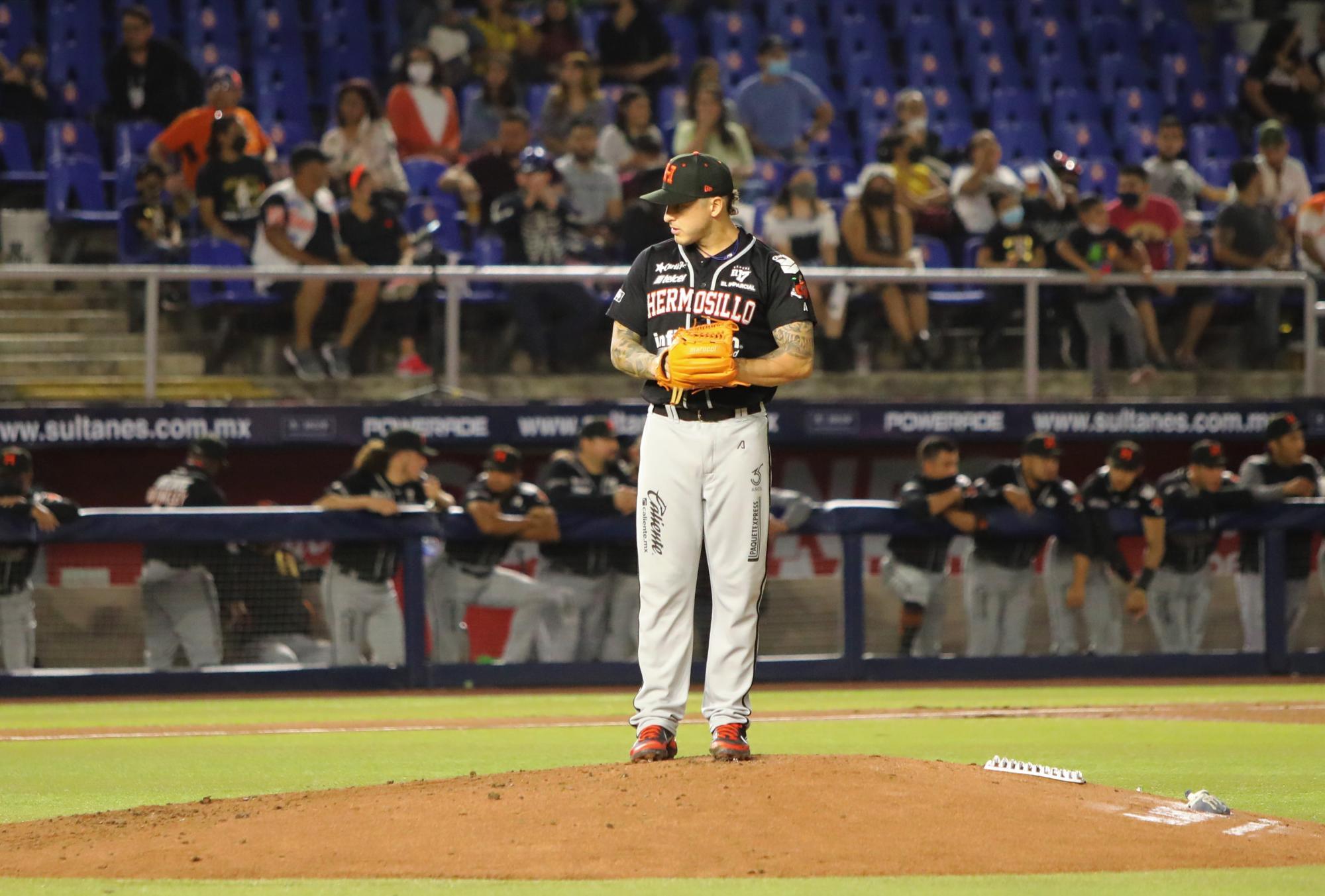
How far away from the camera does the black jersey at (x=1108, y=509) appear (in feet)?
39.7

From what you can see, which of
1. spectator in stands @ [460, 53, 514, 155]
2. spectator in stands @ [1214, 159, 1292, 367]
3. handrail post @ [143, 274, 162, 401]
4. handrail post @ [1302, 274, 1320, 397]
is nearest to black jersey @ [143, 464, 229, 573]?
handrail post @ [143, 274, 162, 401]

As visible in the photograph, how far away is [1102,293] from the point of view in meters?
13.2

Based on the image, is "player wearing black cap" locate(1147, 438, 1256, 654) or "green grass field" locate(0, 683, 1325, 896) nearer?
"green grass field" locate(0, 683, 1325, 896)

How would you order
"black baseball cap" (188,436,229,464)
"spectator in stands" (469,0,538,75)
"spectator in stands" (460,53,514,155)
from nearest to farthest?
"black baseball cap" (188,436,229,464)
"spectator in stands" (460,53,514,155)
"spectator in stands" (469,0,538,75)

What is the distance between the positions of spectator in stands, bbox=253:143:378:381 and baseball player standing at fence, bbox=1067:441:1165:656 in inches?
203

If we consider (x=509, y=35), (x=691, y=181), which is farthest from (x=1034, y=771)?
(x=509, y=35)

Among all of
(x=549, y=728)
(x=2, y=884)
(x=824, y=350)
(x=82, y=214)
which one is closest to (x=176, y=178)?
(x=82, y=214)

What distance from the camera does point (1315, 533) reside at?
1245 centimetres

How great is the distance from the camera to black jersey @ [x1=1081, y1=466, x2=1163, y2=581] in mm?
12109

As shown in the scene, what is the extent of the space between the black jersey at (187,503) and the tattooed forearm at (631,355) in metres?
5.85

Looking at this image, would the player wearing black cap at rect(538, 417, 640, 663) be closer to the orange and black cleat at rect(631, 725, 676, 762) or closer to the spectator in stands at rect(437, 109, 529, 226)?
the spectator in stands at rect(437, 109, 529, 226)

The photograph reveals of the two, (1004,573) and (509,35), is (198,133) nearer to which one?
(509,35)

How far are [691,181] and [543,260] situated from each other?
7.52 meters

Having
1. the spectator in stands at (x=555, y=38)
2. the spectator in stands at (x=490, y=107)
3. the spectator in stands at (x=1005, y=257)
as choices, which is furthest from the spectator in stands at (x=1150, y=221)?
the spectator in stands at (x=555, y=38)
